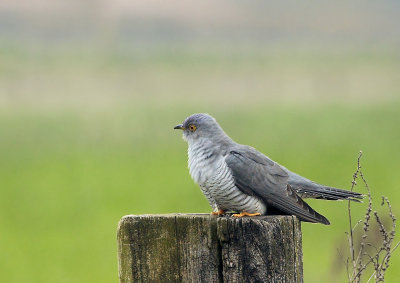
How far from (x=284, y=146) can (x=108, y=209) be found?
749cm

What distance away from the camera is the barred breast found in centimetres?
458

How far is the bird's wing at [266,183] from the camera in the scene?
4.54 meters

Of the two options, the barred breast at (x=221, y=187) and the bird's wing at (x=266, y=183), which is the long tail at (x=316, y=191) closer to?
the bird's wing at (x=266, y=183)

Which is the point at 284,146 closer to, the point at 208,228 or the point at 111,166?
the point at 111,166

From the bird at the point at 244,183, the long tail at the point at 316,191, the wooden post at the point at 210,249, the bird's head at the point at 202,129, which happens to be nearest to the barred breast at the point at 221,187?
the bird at the point at 244,183

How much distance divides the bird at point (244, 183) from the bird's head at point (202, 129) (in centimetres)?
5

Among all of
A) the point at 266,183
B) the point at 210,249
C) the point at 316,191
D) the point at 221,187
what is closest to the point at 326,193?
the point at 316,191

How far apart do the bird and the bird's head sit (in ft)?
0.16

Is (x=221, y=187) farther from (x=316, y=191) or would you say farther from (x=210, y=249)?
(x=210, y=249)

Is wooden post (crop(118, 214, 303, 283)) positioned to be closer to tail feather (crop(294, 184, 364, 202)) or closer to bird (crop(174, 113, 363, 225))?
bird (crop(174, 113, 363, 225))

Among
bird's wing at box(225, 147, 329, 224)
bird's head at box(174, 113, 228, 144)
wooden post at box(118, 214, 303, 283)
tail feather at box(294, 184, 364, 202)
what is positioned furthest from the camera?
bird's head at box(174, 113, 228, 144)

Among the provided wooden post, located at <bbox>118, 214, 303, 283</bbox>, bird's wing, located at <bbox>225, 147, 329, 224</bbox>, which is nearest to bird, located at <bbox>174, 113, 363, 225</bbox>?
bird's wing, located at <bbox>225, 147, 329, 224</bbox>

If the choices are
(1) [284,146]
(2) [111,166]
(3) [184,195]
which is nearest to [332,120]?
(1) [284,146]

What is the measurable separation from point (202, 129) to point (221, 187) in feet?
1.82
